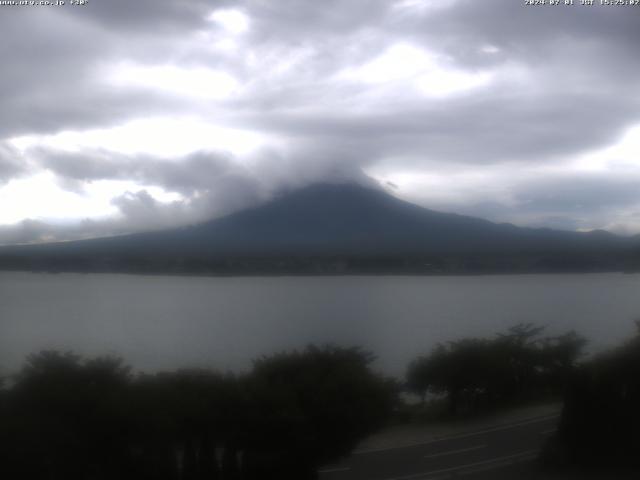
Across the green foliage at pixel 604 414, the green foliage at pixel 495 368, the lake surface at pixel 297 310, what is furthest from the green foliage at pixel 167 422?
the green foliage at pixel 604 414

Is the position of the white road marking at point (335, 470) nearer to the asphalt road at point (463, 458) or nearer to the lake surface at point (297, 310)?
the asphalt road at point (463, 458)

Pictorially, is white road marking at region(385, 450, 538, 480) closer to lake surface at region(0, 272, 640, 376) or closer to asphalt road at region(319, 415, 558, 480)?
asphalt road at region(319, 415, 558, 480)

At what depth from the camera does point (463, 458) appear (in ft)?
19.7

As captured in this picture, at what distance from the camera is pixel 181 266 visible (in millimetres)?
8781

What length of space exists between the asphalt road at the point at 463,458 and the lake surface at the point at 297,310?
4.88 feet

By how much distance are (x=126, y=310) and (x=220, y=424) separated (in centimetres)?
354

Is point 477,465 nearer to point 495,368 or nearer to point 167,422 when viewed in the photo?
point 495,368

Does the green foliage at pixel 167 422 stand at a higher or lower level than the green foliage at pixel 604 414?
higher

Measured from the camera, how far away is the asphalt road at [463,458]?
5773 mm

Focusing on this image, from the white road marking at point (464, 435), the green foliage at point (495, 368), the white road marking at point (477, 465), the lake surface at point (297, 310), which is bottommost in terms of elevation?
the white road marking at point (477, 465)

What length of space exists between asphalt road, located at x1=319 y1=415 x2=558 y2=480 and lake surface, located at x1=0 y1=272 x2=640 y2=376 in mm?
1486

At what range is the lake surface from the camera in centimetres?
746

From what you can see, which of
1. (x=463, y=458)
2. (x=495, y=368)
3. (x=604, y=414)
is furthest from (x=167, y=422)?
(x=604, y=414)

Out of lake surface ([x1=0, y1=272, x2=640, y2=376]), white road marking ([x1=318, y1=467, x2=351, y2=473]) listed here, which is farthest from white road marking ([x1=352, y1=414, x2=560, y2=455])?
lake surface ([x1=0, y1=272, x2=640, y2=376])
